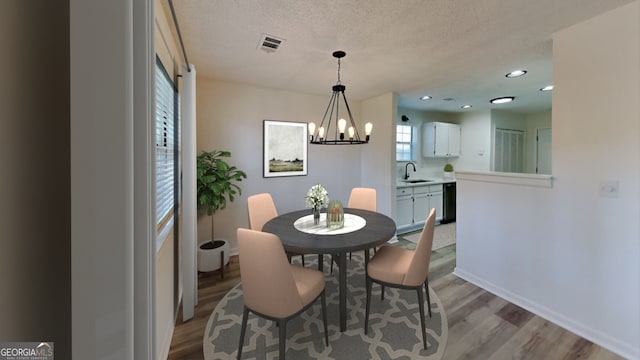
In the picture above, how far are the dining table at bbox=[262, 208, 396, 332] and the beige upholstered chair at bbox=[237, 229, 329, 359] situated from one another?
283mm

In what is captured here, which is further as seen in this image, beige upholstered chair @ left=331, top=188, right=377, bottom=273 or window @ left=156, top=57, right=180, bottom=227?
beige upholstered chair @ left=331, top=188, right=377, bottom=273

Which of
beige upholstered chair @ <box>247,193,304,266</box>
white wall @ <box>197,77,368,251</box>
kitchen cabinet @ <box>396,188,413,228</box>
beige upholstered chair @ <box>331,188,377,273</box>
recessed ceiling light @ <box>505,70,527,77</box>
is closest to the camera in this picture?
beige upholstered chair @ <box>247,193,304,266</box>

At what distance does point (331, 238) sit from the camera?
1.90 metres

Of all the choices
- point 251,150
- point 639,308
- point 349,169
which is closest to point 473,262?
point 639,308

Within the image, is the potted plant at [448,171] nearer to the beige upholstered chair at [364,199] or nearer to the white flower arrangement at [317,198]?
the beige upholstered chair at [364,199]

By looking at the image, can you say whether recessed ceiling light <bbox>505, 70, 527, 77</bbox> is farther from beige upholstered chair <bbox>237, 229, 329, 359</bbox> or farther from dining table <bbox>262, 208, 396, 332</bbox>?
beige upholstered chair <bbox>237, 229, 329, 359</bbox>

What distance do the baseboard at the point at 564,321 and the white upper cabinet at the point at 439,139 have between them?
10.1ft

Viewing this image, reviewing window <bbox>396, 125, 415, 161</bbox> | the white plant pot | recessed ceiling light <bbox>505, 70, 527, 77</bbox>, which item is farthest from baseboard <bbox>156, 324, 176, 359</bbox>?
window <bbox>396, 125, 415, 161</bbox>

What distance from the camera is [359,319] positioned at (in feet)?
6.89

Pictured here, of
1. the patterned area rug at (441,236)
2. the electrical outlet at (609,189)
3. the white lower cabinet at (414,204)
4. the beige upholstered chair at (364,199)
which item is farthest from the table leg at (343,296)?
the white lower cabinet at (414,204)

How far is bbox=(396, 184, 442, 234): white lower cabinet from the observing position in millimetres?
4328

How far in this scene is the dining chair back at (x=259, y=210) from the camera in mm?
2586

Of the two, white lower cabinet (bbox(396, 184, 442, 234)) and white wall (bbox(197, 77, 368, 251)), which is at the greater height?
white wall (bbox(197, 77, 368, 251))

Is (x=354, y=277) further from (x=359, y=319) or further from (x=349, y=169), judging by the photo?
(x=349, y=169)
